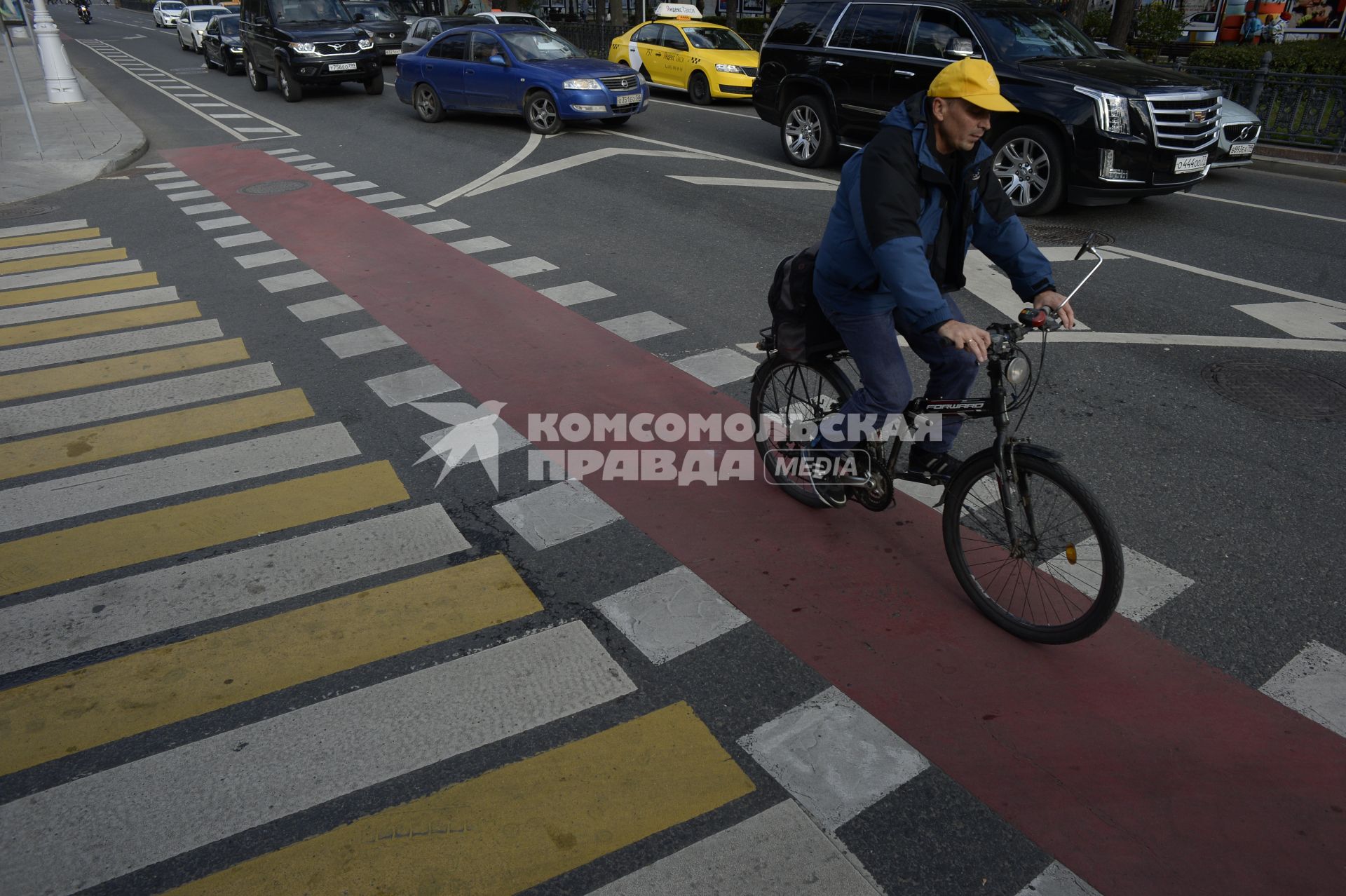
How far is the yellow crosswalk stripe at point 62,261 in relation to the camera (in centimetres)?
947

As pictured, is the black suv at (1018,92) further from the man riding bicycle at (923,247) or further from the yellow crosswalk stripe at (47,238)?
the yellow crosswalk stripe at (47,238)

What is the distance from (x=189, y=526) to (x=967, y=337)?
3826mm

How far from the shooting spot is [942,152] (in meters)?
3.53

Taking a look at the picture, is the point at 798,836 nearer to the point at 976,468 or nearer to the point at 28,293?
the point at 976,468

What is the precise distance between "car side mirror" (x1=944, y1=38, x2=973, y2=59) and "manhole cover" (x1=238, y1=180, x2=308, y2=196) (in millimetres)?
8329

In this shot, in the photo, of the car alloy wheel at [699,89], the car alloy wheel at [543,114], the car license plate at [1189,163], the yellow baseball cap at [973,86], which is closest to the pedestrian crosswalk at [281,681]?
the yellow baseball cap at [973,86]

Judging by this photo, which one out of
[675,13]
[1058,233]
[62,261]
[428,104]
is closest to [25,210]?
[62,261]

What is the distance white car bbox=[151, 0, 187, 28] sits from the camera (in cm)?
5328

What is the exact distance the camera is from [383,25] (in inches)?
1082

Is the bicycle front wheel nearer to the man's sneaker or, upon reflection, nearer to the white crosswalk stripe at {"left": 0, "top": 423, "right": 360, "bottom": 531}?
the man's sneaker

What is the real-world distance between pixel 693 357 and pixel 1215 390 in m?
3.42

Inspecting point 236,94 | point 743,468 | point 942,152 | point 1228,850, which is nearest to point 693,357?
point 743,468
